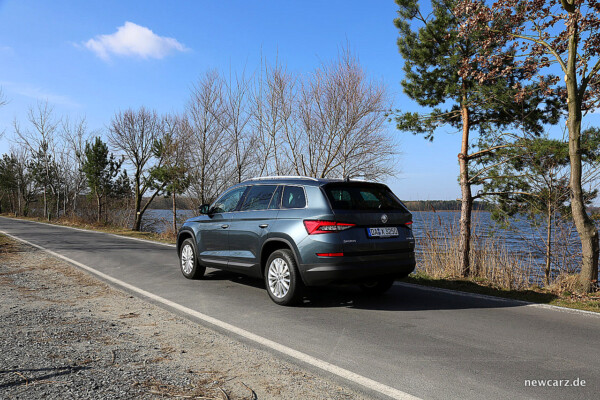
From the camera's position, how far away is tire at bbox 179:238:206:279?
7.98 metres

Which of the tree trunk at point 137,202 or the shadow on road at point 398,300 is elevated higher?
the tree trunk at point 137,202

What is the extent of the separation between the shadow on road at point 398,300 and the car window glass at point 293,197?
1.23m

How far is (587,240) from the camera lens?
716cm

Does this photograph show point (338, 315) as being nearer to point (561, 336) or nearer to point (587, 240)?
point (561, 336)

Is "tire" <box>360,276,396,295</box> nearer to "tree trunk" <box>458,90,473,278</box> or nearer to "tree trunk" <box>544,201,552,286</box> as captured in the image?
"tree trunk" <box>458,90,473,278</box>

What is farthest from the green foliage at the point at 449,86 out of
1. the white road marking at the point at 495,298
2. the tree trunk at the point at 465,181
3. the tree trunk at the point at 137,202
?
the tree trunk at the point at 137,202

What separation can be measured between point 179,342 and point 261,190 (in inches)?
122

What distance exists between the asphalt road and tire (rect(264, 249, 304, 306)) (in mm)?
163

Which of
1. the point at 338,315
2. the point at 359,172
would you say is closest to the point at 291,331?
the point at 338,315

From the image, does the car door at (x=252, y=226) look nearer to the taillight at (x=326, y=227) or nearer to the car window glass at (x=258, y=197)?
the car window glass at (x=258, y=197)

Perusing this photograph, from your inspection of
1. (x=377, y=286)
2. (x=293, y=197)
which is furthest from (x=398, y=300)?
(x=293, y=197)

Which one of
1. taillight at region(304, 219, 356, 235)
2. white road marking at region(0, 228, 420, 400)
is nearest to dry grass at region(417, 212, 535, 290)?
taillight at region(304, 219, 356, 235)

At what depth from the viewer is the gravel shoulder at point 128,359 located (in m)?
3.07

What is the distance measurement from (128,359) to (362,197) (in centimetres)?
360
